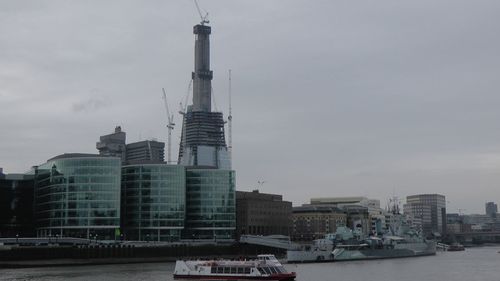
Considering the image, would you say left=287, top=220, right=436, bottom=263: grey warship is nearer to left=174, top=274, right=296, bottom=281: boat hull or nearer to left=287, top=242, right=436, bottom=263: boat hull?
left=287, top=242, right=436, bottom=263: boat hull

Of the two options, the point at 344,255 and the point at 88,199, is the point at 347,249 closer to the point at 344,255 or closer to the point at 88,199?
Result: the point at 344,255

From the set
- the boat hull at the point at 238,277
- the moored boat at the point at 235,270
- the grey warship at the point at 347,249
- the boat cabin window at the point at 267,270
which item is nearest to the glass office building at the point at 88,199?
the grey warship at the point at 347,249

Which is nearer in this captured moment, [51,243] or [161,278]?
[161,278]

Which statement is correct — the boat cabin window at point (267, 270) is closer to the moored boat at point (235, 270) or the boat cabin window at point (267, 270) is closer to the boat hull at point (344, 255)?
the moored boat at point (235, 270)

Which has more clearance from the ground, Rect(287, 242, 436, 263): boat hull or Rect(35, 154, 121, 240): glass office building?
Rect(35, 154, 121, 240): glass office building

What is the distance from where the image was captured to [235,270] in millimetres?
101938

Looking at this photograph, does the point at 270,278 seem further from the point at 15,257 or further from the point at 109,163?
the point at 109,163

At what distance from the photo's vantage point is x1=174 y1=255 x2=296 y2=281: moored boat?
326 ft

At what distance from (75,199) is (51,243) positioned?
21522 mm

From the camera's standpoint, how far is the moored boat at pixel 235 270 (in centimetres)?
9950

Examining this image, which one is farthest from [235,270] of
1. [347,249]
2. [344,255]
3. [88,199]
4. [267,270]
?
[88,199]

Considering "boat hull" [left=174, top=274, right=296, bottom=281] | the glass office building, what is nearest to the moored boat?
"boat hull" [left=174, top=274, right=296, bottom=281]

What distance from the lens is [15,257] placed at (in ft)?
493

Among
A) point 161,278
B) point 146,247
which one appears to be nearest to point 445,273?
point 161,278
